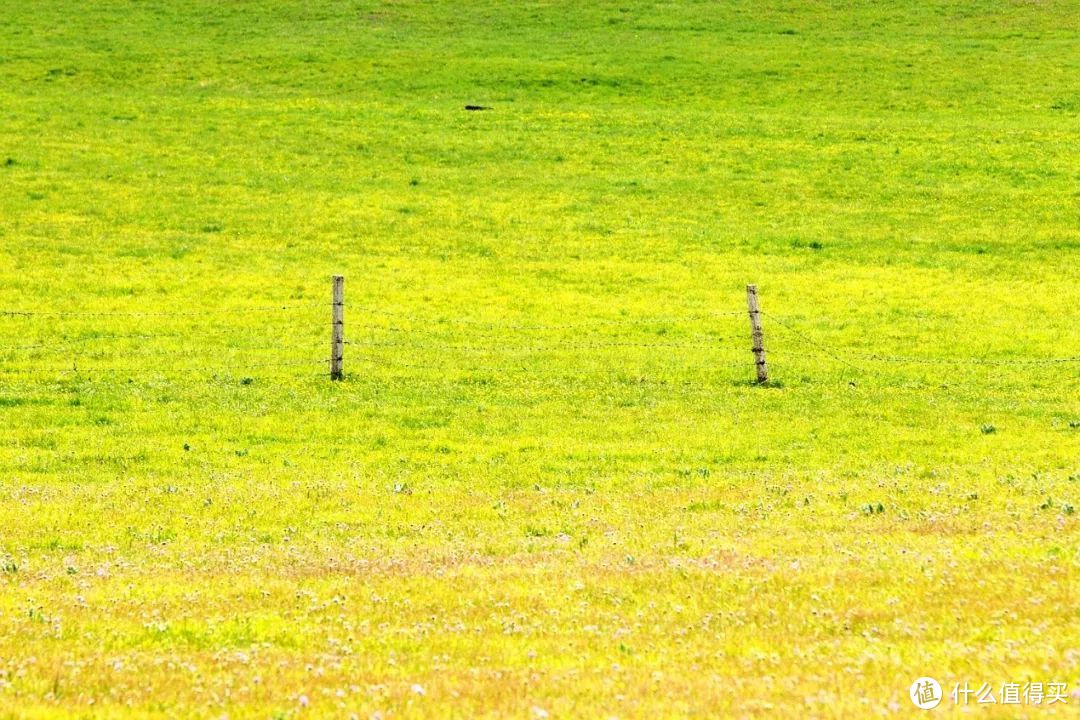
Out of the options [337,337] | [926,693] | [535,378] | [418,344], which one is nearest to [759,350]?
[535,378]

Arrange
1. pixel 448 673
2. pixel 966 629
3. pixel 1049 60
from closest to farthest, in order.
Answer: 1. pixel 448 673
2. pixel 966 629
3. pixel 1049 60

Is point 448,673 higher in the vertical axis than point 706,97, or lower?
higher

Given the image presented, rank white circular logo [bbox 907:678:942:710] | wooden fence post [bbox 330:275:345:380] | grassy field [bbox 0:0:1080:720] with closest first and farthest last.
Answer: white circular logo [bbox 907:678:942:710], grassy field [bbox 0:0:1080:720], wooden fence post [bbox 330:275:345:380]

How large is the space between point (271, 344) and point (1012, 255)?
22620 millimetres

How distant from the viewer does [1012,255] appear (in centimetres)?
3631

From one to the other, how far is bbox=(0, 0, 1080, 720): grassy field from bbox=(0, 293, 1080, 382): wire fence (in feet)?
0.53

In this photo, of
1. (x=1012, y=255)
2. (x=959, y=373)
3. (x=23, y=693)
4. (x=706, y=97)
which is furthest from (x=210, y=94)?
(x=23, y=693)

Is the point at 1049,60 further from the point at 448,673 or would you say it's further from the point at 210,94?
the point at 448,673

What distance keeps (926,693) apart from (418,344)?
2064cm

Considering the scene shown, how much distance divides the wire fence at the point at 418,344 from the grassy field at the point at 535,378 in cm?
16

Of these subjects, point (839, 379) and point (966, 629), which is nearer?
point (966, 629)

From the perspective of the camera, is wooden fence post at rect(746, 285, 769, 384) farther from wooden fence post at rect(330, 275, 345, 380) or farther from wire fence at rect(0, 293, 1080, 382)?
wooden fence post at rect(330, 275, 345, 380)

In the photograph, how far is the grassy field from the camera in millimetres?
9375

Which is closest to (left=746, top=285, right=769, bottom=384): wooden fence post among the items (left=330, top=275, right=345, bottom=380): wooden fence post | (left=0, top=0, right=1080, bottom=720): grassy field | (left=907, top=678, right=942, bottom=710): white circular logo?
(left=0, top=0, right=1080, bottom=720): grassy field
